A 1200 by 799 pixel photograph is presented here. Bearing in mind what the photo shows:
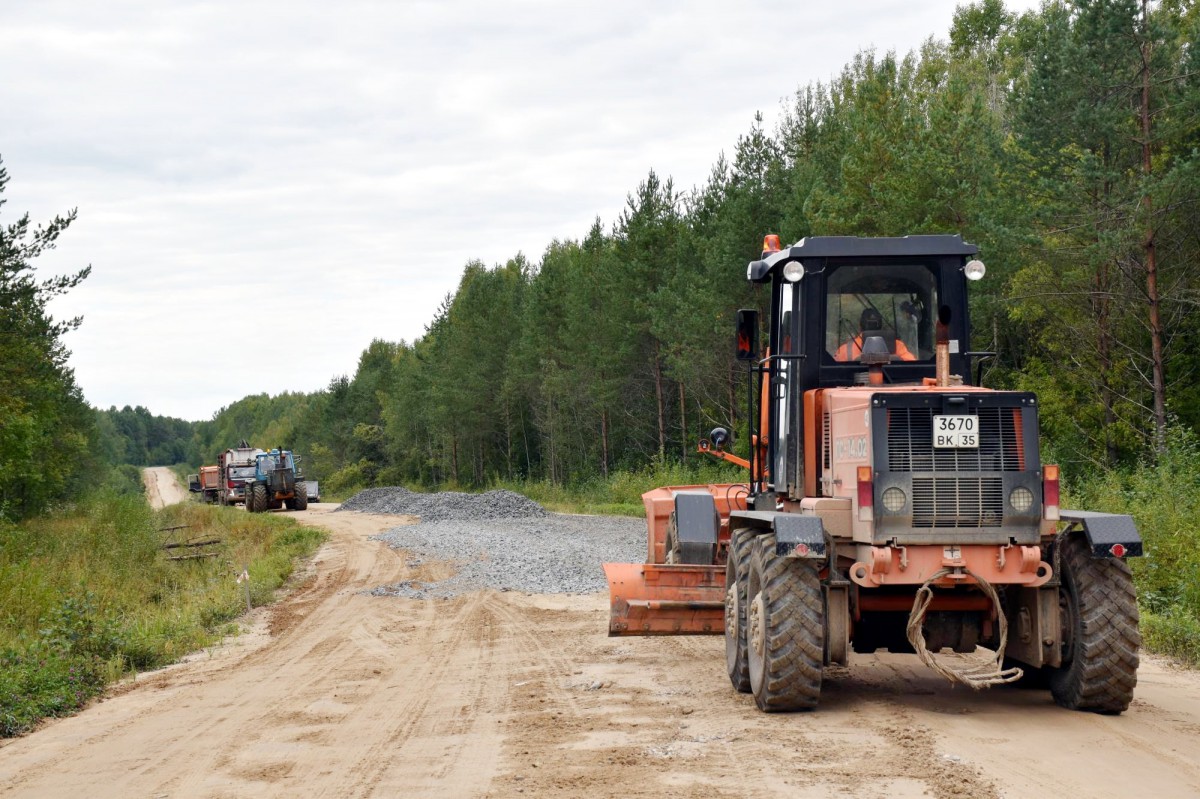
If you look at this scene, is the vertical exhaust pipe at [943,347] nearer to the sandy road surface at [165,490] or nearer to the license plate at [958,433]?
the license plate at [958,433]

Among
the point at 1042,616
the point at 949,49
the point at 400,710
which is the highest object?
the point at 949,49

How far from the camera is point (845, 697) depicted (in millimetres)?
8414

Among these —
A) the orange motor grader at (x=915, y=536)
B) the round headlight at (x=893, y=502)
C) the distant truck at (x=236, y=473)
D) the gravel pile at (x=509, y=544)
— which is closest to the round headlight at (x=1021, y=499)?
the orange motor grader at (x=915, y=536)

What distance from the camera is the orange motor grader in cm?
744

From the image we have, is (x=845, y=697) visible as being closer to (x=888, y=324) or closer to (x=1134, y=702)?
(x=1134, y=702)

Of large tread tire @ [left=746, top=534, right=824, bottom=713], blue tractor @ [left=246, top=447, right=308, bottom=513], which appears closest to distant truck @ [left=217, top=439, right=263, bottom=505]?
blue tractor @ [left=246, top=447, right=308, bottom=513]

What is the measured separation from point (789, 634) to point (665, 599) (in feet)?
6.74

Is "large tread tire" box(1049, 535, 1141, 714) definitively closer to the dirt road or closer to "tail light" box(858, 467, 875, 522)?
the dirt road

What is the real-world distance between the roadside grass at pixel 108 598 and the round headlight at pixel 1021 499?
25.4 feet

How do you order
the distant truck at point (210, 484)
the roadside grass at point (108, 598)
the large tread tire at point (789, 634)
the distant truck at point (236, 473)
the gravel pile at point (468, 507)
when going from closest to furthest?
the large tread tire at point (789, 634) < the roadside grass at point (108, 598) < the gravel pile at point (468, 507) < the distant truck at point (236, 473) < the distant truck at point (210, 484)

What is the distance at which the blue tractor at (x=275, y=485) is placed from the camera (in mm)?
47625

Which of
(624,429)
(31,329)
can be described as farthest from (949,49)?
(31,329)

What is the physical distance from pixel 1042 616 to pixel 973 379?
225cm

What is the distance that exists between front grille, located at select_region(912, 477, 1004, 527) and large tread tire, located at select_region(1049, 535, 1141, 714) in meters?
0.75
